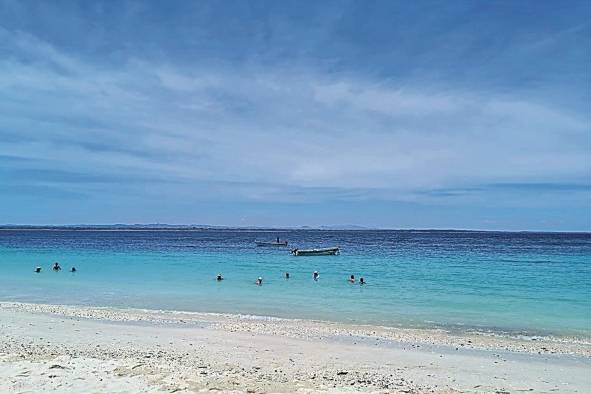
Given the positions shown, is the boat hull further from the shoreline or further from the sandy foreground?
the sandy foreground

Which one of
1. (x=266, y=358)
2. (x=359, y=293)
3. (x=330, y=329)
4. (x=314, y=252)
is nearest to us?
(x=266, y=358)

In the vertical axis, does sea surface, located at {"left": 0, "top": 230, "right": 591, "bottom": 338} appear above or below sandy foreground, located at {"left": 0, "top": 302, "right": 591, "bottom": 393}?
below

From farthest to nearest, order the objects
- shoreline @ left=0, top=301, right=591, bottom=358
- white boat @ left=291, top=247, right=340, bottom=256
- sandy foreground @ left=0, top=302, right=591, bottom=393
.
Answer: white boat @ left=291, top=247, right=340, bottom=256 < shoreline @ left=0, top=301, right=591, bottom=358 < sandy foreground @ left=0, top=302, right=591, bottom=393

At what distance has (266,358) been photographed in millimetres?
11523

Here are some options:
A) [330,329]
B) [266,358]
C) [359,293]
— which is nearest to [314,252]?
[359,293]

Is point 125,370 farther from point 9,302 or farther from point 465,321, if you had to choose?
point 9,302

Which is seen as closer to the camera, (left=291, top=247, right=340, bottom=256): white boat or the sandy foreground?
the sandy foreground

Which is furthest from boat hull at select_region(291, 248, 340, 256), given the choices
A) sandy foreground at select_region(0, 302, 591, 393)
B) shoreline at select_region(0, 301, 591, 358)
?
sandy foreground at select_region(0, 302, 591, 393)

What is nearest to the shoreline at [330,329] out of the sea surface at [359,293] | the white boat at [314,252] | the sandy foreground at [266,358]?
the sandy foreground at [266,358]

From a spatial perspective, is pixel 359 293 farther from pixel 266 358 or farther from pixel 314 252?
pixel 314 252

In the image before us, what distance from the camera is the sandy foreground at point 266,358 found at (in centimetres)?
923

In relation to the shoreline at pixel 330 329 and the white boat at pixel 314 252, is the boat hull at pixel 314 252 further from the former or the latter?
the shoreline at pixel 330 329

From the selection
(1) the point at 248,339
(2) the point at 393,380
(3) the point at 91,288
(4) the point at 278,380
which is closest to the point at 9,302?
(3) the point at 91,288

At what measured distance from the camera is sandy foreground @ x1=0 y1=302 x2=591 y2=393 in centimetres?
923
